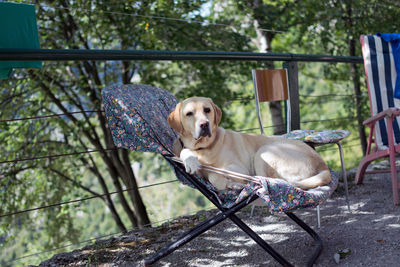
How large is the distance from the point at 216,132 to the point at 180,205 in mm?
23775

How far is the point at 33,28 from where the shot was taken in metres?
2.52

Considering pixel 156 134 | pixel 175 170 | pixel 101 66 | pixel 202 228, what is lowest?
pixel 202 228

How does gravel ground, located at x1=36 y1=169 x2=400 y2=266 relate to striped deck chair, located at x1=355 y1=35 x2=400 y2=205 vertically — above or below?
below

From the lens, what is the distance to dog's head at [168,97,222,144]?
1940mm

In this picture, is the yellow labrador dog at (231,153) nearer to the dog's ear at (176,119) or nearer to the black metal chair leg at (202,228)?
the dog's ear at (176,119)

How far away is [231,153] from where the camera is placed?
2.09 meters

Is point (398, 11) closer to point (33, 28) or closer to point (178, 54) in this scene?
point (178, 54)

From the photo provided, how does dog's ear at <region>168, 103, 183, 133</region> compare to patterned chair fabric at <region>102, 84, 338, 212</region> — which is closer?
patterned chair fabric at <region>102, 84, 338, 212</region>

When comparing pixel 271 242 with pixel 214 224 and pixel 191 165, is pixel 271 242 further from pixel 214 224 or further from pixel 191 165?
pixel 191 165

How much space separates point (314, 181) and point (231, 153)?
461 mm

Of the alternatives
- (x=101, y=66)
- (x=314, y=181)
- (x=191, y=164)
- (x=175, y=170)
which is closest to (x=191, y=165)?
(x=191, y=164)

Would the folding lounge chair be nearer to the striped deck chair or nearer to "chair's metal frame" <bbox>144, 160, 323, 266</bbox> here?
"chair's metal frame" <bbox>144, 160, 323, 266</bbox>

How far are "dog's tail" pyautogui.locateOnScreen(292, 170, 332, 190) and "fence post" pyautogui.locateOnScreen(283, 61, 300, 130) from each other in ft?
4.15

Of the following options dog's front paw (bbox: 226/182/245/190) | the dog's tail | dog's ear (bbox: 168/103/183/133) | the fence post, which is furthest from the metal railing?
the dog's tail
